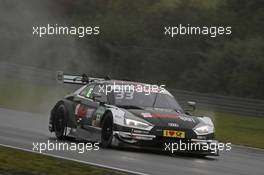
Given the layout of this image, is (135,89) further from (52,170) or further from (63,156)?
(52,170)

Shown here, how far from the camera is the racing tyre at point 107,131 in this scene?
1315 cm

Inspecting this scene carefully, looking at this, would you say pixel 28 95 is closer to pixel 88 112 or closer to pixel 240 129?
pixel 240 129

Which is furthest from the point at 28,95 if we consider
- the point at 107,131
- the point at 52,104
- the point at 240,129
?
the point at 107,131

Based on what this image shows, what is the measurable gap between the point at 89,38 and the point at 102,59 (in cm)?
220

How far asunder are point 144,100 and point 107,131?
1146 mm

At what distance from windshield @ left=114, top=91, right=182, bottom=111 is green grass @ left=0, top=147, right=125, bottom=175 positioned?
3.04m

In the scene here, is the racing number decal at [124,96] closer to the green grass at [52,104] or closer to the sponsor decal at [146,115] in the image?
the sponsor decal at [146,115]

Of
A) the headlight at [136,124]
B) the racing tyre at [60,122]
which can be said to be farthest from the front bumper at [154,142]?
the racing tyre at [60,122]

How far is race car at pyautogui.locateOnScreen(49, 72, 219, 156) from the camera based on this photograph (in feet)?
42.2

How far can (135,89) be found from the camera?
1424cm

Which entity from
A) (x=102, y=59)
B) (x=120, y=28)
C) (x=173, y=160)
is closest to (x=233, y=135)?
(x=173, y=160)

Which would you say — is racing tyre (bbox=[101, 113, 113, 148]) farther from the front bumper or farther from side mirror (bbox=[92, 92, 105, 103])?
side mirror (bbox=[92, 92, 105, 103])

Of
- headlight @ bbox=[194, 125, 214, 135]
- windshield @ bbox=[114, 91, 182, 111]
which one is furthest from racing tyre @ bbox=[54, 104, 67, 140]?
headlight @ bbox=[194, 125, 214, 135]

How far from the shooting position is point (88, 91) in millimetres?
14844
